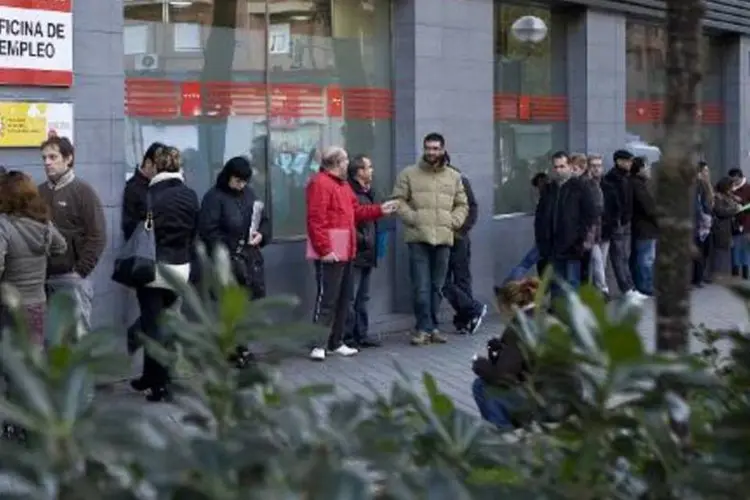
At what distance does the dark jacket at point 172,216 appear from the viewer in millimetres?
9914

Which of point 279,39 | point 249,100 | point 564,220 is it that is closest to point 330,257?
point 249,100

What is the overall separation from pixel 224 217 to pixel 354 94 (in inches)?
130

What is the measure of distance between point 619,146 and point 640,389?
49.1ft

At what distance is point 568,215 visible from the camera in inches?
550

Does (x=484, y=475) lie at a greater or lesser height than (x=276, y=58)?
lesser

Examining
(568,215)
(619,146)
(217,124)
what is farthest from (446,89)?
(619,146)

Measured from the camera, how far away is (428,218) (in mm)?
12820

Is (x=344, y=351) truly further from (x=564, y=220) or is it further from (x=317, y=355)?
(x=564, y=220)

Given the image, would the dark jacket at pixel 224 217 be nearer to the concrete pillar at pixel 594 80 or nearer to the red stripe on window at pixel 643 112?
the concrete pillar at pixel 594 80

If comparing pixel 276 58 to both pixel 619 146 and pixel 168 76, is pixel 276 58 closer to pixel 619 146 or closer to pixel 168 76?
pixel 168 76

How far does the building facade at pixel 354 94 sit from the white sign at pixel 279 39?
0.04 feet

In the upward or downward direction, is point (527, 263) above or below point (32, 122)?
below

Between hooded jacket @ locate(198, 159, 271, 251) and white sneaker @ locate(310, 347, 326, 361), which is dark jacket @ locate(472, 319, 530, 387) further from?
white sneaker @ locate(310, 347, 326, 361)

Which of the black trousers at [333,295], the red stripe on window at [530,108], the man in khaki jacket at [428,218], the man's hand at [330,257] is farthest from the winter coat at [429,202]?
the red stripe on window at [530,108]
